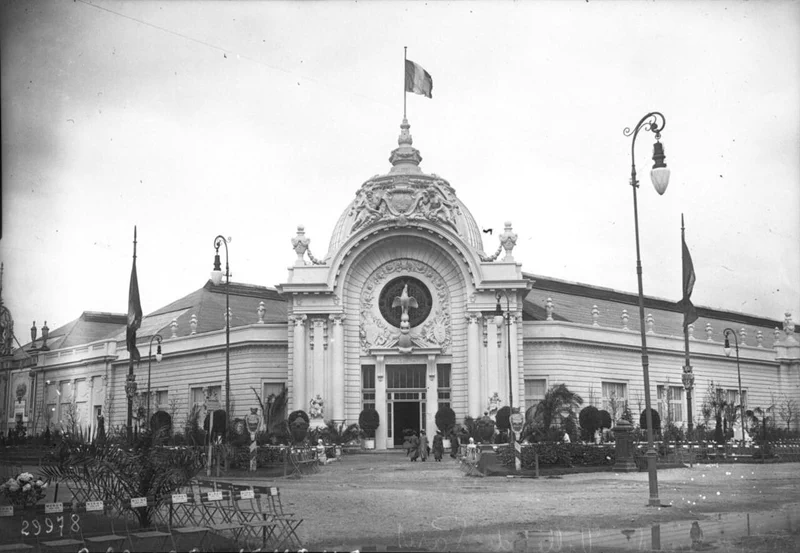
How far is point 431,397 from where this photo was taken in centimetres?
5222

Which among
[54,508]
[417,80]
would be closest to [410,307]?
[417,80]

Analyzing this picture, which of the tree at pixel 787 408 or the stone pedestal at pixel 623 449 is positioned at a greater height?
the tree at pixel 787 408

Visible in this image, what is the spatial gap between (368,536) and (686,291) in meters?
33.6

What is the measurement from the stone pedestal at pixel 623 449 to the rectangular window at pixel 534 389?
19.0 metres

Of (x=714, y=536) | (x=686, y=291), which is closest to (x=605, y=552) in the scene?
(x=714, y=536)

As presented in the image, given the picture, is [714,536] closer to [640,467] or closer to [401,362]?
[640,467]

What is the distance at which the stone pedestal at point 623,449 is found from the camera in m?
33.8

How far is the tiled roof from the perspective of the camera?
Result: 66125 millimetres

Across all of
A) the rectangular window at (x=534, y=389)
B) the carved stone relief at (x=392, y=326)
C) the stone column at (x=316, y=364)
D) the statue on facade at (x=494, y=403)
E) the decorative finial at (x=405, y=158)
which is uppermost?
the decorative finial at (x=405, y=158)

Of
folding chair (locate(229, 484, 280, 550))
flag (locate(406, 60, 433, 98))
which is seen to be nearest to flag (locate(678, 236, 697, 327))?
flag (locate(406, 60, 433, 98))

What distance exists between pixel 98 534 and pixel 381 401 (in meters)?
36.5

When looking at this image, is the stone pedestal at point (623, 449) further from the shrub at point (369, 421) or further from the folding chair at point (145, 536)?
the folding chair at point (145, 536)

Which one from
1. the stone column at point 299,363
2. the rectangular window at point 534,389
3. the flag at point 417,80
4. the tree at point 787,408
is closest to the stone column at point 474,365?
the rectangular window at point 534,389

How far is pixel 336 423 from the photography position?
50.9m
